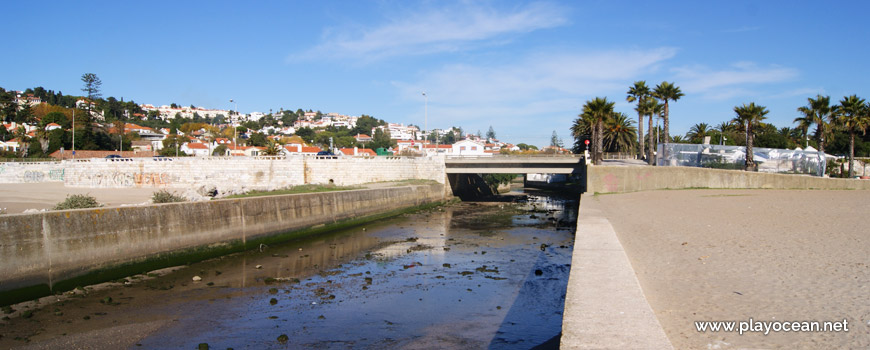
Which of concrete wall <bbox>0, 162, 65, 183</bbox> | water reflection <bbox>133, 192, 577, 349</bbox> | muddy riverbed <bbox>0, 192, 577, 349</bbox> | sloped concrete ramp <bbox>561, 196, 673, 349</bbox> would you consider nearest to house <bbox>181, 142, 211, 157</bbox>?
concrete wall <bbox>0, 162, 65, 183</bbox>

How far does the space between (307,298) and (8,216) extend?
7280 millimetres

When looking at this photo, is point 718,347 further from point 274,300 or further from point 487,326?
point 274,300

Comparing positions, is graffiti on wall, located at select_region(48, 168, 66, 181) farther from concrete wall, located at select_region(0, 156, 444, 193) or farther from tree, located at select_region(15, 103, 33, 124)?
tree, located at select_region(15, 103, 33, 124)

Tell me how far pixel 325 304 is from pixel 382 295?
1.41 m

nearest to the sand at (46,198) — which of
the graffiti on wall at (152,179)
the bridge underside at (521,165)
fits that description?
the graffiti on wall at (152,179)

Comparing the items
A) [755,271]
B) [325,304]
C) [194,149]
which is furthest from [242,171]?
[194,149]

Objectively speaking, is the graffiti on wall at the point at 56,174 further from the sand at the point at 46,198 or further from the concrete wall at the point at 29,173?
the sand at the point at 46,198

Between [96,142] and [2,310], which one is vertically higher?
[96,142]

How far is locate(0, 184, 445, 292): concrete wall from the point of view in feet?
41.2

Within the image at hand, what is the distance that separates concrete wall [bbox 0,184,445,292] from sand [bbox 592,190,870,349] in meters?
13.3

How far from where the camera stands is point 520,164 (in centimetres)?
4616

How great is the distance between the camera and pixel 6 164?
53.7 m

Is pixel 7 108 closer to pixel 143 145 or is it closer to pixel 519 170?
pixel 143 145

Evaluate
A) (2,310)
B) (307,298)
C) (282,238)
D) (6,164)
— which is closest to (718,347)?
(307,298)
